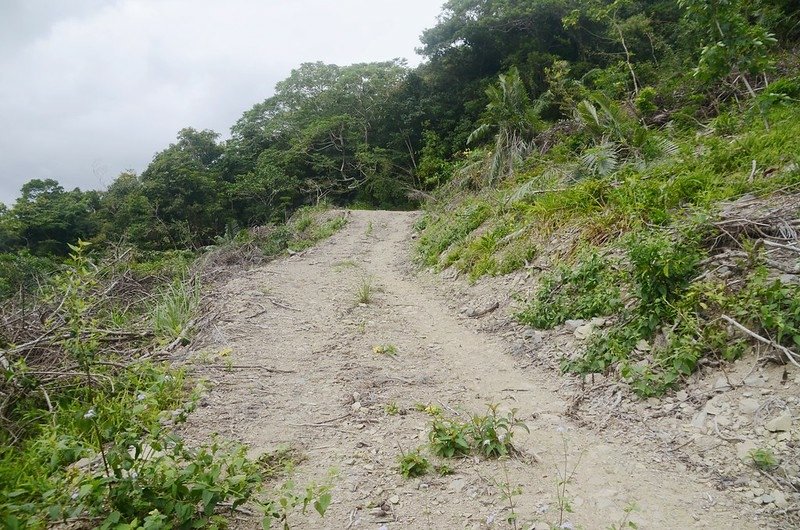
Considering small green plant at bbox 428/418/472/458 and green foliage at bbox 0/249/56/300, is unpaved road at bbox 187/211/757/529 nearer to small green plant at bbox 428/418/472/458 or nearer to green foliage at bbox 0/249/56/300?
small green plant at bbox 428/418/472/458

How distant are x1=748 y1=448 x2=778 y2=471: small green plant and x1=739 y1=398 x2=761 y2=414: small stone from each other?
1.19ft

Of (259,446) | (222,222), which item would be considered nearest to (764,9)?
(259,446)

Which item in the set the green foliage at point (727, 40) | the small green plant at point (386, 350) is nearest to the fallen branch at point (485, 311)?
the small green plant at point (386, 350)

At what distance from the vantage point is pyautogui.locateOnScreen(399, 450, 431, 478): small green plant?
9.21 feet

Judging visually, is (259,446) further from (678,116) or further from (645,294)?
(678,116)

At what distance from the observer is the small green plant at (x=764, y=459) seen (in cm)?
252

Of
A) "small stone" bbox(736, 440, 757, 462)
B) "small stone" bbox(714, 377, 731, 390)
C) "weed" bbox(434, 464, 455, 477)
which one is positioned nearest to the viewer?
"small stone" bbox(736, 440, 757, 462)

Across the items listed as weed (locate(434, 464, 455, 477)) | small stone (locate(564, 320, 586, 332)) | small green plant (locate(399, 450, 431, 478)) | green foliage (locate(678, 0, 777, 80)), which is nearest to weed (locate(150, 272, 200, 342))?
small green plant (locate(399, 450, 431, 478))

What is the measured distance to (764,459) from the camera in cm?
254

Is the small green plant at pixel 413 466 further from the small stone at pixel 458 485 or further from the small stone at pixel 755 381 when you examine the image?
the small stone at pixel 755 381

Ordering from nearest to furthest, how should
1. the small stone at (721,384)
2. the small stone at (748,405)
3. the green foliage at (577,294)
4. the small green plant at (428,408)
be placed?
the small stone at (748,405) → the small stone at (721,384) → the small green plant at (428,408) → the green foliage at (577,294)

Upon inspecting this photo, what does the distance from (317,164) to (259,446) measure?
22884mm

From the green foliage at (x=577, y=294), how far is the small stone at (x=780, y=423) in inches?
68.3

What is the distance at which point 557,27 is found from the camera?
20.2 metres
